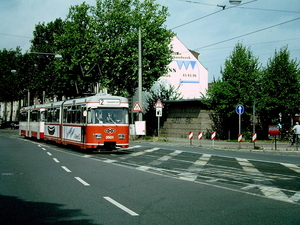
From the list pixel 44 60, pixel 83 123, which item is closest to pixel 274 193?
pixel 83 123

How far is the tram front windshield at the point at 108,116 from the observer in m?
21.2

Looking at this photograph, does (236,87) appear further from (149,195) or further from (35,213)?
(35,213)

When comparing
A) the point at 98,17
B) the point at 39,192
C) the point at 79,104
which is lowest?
the point at 39,192

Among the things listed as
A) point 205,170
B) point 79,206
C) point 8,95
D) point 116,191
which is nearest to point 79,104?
point 205,170

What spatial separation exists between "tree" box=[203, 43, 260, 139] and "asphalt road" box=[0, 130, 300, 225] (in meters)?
19.7

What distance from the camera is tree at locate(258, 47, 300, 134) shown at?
110ft

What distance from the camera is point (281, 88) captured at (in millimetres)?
33875

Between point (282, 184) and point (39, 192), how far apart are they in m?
5.94

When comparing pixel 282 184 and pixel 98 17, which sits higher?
pixel 98 17

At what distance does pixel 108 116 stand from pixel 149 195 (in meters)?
12.5

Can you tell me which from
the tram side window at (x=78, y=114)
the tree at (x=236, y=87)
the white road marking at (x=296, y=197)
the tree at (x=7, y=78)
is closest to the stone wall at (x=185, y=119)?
the tree at (x=236, y=87)

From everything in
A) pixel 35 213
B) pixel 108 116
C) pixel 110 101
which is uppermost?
pixel 110 101

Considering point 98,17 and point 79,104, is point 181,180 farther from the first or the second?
point 98,17

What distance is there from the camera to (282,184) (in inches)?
426
